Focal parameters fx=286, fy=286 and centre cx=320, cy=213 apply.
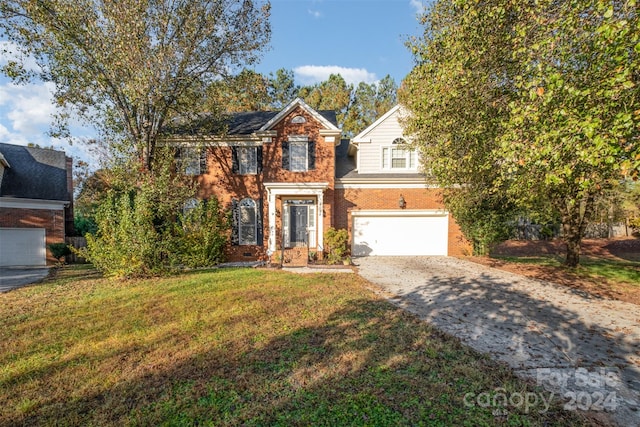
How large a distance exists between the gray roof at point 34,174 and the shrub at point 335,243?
14.6 meters

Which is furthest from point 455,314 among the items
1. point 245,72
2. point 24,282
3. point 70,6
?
point 70,6

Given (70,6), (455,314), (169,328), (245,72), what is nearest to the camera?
(169,328)

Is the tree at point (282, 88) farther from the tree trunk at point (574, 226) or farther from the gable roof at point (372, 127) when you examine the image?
the tree trunk at point (574, 226)

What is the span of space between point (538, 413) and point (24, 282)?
49.3 ft

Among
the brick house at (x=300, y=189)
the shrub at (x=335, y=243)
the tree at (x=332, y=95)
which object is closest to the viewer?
the shrub at (x=335, y=243)

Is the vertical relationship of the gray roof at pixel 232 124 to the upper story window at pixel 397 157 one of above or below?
above

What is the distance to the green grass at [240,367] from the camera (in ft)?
10.3

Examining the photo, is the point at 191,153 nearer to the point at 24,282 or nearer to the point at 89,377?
the point at 24,282

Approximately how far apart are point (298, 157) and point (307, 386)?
11.7 m

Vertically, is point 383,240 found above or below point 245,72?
below

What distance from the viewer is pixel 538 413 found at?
316 cm

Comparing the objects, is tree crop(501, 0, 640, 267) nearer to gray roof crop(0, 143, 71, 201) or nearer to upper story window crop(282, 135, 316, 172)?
upper story window crop(282, 135, 316, 172)

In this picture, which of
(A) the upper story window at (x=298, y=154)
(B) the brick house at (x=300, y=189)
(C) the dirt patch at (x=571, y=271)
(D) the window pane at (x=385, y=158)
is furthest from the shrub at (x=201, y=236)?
(C) the dirt patch at (x=571, y=271)

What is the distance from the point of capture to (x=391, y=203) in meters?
14.5
